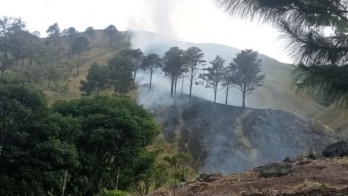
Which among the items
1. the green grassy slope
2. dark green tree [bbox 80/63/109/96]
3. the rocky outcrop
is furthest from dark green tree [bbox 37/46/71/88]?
the rocky outcrop

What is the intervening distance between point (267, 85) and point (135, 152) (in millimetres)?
70278

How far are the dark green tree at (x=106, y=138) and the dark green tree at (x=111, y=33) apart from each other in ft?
249

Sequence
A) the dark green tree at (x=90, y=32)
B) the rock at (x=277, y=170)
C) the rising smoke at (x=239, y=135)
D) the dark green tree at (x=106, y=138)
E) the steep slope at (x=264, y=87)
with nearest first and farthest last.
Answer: the rock at (x=277, y=170)
the dark green tree at (x=106, y=138)
the rising smoke at (x=239, y=135)
the steep slope at (x=264, y=87)
the dark green tree at (x=90, y=32)

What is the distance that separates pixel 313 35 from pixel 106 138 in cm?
1502

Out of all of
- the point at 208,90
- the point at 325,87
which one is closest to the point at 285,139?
the point at 208,90

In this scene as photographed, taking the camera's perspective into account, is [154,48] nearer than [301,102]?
No

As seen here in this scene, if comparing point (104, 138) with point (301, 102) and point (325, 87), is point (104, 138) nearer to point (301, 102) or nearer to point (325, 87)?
point (325, 87)

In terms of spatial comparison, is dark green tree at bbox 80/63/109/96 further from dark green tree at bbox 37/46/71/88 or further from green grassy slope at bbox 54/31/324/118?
dark green tree at bbox 37/46/71/88

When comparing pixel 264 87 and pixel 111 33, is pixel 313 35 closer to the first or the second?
pixel 264 87

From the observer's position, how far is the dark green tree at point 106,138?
20.1 meters

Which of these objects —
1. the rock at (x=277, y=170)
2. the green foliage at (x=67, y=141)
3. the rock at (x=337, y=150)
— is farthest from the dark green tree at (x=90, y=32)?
the rock at (x=277, y=170)

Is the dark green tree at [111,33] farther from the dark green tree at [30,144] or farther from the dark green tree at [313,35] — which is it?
the dark green tree at [313,35]

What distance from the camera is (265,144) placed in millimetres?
51688

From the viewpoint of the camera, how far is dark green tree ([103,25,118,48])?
320ft
